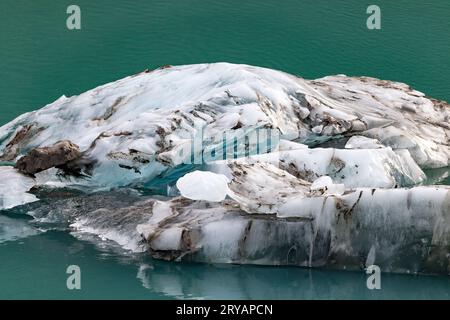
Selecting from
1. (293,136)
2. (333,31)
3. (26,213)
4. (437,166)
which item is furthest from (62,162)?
(333,31)

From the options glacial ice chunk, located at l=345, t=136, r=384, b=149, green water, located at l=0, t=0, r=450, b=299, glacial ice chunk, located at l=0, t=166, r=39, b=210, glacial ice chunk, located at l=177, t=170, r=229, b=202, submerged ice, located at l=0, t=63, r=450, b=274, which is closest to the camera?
submerged ice, located at l=0, t=63, r=450, b=274

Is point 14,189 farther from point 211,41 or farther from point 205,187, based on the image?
point 211,41

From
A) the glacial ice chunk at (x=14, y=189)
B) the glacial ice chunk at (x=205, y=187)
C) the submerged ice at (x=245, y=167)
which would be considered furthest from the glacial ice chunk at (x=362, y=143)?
the glacial ice chunk at (x=14, y=189)

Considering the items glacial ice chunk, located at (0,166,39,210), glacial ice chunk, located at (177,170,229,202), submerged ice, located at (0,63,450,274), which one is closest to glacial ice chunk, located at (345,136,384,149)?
submerged ice, located at (0,63,450,274)

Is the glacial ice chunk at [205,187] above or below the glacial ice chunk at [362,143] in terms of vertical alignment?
below

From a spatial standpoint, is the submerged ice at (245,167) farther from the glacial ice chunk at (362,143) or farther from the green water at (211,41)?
the green water at (211,41)

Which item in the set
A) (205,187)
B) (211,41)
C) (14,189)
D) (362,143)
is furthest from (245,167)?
(211,41)

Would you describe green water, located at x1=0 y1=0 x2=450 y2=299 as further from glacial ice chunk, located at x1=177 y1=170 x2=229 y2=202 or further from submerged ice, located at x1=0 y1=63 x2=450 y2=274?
glacial ice chunk, located at x1=177 y1=170 x2=229 y2=202

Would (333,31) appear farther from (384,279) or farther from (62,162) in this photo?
(384,279)
